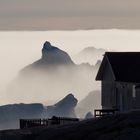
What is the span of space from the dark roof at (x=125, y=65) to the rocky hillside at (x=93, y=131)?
2397cm

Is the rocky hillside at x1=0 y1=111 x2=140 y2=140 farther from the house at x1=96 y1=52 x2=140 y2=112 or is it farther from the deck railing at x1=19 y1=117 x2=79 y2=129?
the house at x1=96 y1=52 x2=140 y2=112

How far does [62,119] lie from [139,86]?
11654 millimetres

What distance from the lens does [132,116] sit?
48.3 metres

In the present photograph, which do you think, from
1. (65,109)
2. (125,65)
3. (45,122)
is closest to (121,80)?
(125,65)

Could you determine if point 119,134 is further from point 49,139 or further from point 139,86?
point 139,86

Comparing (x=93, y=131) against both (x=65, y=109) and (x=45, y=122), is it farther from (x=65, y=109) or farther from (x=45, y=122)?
(x=65, y=109)

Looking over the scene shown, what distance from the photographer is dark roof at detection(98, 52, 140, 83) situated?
75.1 m

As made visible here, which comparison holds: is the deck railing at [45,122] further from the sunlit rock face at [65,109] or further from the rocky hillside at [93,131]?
the sunlit rock face at [65,109]

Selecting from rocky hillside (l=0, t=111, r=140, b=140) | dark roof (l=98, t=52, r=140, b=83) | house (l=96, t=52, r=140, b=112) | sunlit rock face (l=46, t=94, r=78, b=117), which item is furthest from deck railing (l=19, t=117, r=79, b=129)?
sunlit rock face (l=46, t=94, r=78, b=117)

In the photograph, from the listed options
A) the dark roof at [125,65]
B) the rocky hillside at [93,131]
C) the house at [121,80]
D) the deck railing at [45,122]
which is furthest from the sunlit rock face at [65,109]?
the rocky hillside at [93,131]

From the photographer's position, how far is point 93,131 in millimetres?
47031

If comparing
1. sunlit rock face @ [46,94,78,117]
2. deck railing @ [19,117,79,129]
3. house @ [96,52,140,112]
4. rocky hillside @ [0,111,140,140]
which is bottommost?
rocky hillside @ [0,111,140,140]

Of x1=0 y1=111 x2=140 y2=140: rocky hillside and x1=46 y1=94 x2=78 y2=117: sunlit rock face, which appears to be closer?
x1=0 y1=111 x2=140 y2=140: rocky hillside

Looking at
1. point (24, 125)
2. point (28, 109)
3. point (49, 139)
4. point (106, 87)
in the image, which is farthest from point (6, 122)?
point (49, 139)
